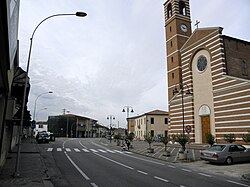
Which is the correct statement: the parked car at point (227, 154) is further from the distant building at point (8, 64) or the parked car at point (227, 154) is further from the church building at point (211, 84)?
→ the distant building at point (8, 64)

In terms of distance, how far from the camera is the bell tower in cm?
4675

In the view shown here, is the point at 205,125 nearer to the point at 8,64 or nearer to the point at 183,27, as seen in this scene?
the point at 183,27

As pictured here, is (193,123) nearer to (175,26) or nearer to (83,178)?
(175,26)

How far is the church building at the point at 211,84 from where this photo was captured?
30688 millimetres

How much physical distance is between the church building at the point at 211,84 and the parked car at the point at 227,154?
9.96 meters

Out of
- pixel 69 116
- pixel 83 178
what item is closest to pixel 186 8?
pixel 83 178

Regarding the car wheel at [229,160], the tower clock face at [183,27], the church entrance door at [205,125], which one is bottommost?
the car wheel at [229,160]

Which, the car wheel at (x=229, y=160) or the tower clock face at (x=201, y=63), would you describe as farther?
the tower clock face at (x=201, y=63)

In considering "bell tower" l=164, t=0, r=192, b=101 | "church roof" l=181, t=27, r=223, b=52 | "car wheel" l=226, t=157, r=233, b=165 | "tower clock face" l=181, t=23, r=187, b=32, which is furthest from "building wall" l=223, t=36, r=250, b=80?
"car wheel" l=226, t=157, r=233, b=165

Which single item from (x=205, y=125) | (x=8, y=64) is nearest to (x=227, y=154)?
(x=8, y=64)

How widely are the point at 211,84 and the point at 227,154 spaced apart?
762 inches

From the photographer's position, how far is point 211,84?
3591cm

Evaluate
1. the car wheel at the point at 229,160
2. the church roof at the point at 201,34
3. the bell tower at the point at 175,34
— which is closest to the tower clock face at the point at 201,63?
the church roof at the point at 201,34

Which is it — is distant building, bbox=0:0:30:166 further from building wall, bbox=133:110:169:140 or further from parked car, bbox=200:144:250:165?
building wall, bbox=133:110:169:140
